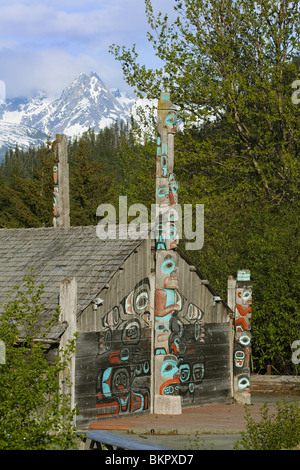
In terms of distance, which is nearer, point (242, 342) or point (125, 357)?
point (125, 357)

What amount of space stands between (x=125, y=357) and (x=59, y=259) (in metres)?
3.02

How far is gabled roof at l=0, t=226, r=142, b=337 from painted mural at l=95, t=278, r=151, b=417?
2.65 ft

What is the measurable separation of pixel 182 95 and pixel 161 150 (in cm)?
1326

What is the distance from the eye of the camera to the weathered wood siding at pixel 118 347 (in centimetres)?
1583

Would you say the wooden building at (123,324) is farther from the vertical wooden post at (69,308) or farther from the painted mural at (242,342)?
the painted mural at (242,342)

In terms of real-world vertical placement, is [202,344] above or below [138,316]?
below

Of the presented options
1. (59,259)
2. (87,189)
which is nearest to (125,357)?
(59,259)

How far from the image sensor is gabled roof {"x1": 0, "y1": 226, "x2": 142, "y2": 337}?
1659cm

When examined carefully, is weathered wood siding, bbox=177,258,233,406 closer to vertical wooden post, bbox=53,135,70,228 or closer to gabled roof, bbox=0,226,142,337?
gabled roof, bbox=0,226,142,337

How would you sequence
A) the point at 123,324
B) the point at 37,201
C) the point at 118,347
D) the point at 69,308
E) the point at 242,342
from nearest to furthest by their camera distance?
the point at 69,308
the point at 118,347
the point at 123,324
the point at 242,342
the point at 37,201

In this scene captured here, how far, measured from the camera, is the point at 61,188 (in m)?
21.7

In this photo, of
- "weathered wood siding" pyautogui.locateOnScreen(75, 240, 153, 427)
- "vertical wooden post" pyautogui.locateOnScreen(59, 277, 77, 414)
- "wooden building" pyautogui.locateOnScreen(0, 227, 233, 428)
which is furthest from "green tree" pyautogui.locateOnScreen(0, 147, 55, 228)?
"vertical wooden post" pyautogui.locateOnScreen(59, 277, 77, 414)

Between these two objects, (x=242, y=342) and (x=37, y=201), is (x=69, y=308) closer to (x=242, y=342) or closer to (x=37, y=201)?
(x=242, y=342)

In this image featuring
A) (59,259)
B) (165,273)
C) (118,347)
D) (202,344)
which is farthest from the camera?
(202,344)
